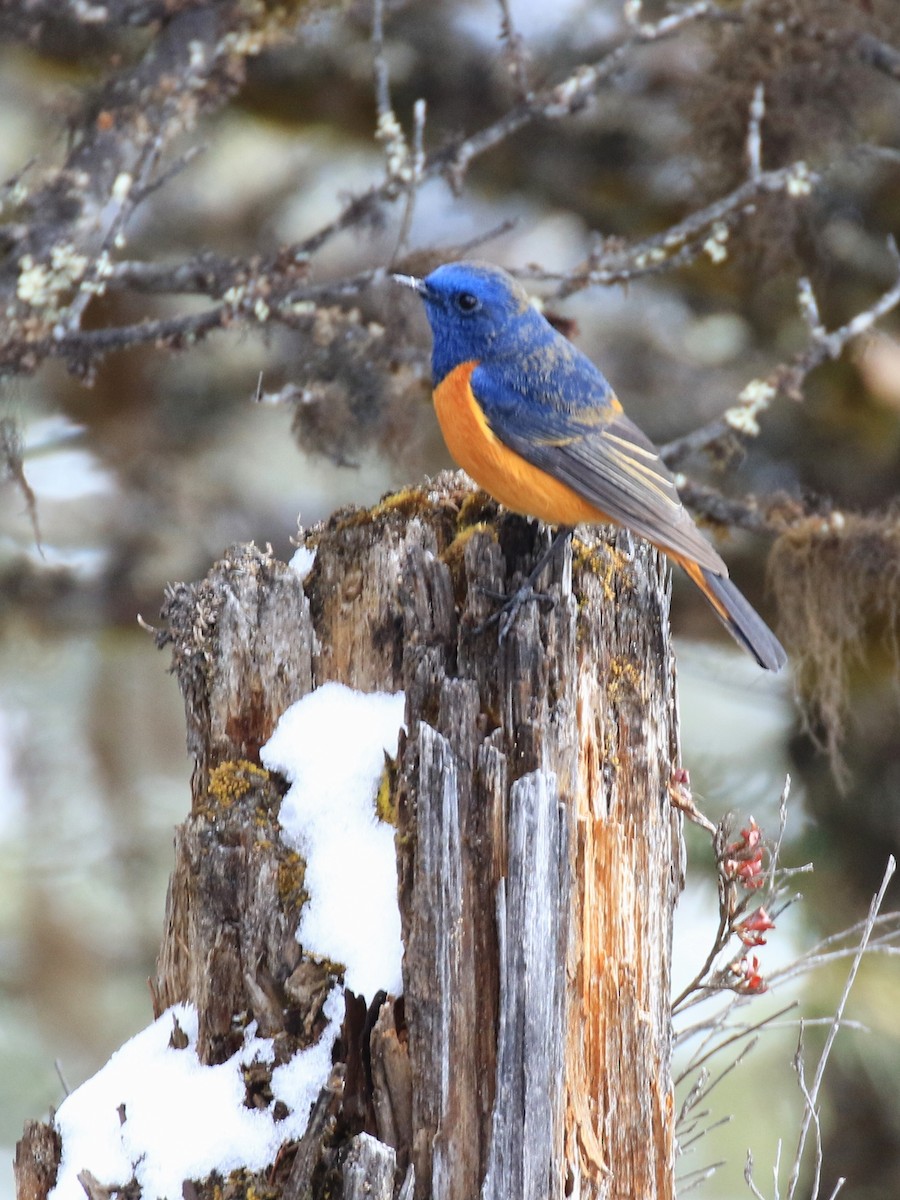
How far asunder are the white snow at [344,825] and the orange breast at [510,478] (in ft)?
1.74

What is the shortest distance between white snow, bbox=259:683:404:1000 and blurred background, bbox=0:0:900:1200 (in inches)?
86.8

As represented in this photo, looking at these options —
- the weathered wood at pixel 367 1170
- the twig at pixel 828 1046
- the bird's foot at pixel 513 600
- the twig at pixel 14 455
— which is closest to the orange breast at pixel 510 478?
the bird's foot at pixel 513 600

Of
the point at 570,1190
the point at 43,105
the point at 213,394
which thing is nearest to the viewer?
the point at 570,1190

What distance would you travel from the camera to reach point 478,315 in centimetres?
316

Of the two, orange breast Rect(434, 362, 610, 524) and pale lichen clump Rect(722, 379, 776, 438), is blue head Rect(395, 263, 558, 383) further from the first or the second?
pale lichen clump Rect(722, 379, 776, 438)

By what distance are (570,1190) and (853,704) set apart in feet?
11.9

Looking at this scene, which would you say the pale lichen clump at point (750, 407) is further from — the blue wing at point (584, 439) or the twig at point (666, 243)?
the blue wing at point (584, 439)

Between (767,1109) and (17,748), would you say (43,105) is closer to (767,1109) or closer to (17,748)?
(17,748)

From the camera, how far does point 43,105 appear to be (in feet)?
16.0

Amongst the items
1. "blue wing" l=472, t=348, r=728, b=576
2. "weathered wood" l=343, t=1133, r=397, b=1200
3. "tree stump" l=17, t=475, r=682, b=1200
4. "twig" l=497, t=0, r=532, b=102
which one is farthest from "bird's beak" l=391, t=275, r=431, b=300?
"weathered wood" l=343, t=1133, r=397, b=1200

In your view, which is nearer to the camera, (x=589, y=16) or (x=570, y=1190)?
(x=570, y=1190)

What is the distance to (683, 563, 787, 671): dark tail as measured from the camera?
9.45 feet

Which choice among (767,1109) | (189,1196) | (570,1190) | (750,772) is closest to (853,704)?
(750,772)

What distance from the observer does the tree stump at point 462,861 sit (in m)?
2.25
